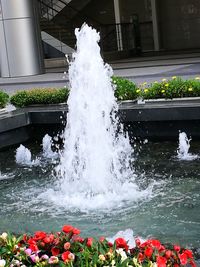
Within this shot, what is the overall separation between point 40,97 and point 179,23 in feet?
58.2

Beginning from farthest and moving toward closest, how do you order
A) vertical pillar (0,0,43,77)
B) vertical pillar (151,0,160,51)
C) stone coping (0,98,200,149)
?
vertical pillar (151,0,160,51), vertical pillar (0,0,43,77), stone coping (0,98,200,149)

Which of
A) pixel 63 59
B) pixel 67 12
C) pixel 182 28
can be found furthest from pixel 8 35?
pixel 182 28

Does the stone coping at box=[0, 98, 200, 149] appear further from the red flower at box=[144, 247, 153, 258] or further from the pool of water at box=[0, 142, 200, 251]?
the red flower at box=[144, 247, 153, 258]

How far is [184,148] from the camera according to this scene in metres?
9.86

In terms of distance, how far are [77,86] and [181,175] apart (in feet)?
6.31

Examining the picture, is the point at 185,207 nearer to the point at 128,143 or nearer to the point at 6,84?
the point at 128,143

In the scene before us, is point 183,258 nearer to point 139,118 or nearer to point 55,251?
point 55,251

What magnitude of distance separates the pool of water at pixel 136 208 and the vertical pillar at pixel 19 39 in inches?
455

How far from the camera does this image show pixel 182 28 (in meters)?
28.7

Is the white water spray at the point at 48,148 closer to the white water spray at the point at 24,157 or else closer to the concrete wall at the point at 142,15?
the white water spray at the point at 24,157

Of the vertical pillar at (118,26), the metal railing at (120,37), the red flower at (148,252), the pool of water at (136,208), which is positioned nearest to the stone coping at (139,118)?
the pool of water at (136,208)

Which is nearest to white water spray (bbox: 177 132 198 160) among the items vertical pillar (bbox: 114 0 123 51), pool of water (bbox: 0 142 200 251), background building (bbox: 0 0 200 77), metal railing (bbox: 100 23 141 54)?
pool of water (bbox: 0 142 200 251)

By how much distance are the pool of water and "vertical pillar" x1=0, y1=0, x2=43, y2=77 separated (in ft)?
37.9

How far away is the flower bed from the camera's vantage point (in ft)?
10.8
